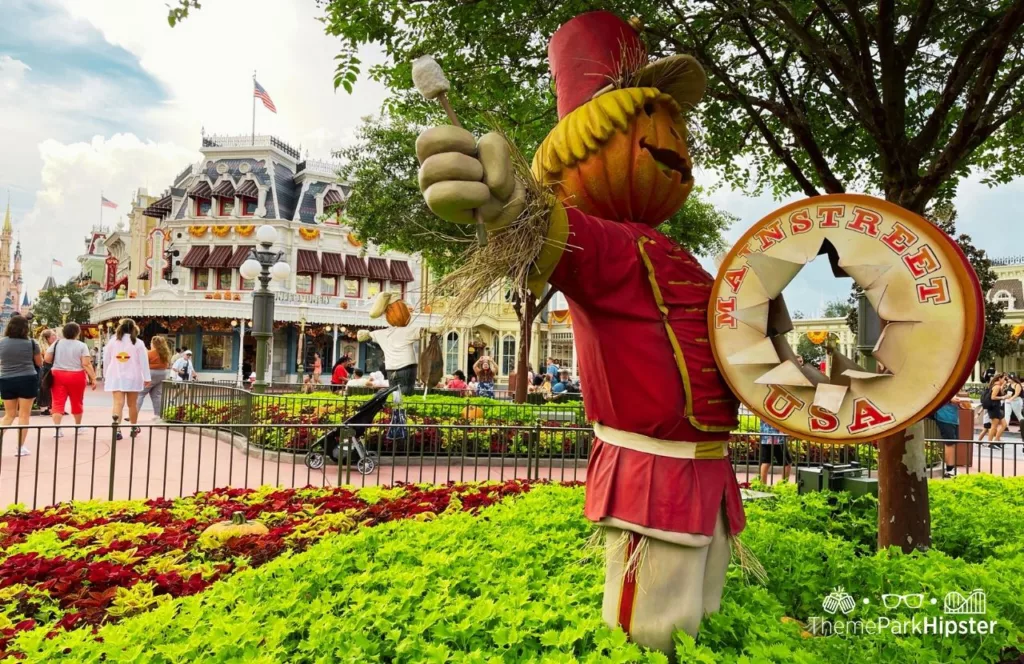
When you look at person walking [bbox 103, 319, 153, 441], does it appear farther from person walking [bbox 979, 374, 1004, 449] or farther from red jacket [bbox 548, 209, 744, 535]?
person walking [bbox 979, 374, 1004, 449]

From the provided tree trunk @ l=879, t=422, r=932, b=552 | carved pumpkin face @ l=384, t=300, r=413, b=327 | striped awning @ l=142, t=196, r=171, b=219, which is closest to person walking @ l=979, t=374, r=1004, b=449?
tree trunk @ l=879, t=422, r=932, b=552

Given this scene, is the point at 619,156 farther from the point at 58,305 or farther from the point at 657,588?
the point at 58,305

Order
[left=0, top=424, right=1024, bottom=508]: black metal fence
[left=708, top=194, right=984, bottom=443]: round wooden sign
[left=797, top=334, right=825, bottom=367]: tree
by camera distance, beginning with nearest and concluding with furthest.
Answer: [left=708, top=194, right=984, bottom=443]: round wooden sign
[left=797, top=334, right=825, bottom=367]: tree
[left=0, top=424, right=1024, bottom=508]: black metal fence

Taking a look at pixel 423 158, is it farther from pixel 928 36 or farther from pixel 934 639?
pixel 928 36

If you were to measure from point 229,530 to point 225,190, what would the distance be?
3308 centimetres

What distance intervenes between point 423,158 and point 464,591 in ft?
7.49

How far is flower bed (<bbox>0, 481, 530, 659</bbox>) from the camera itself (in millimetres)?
3453

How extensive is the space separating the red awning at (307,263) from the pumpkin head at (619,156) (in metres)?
33.5

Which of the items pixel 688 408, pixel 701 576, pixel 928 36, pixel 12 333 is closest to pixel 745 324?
pixel 688 408

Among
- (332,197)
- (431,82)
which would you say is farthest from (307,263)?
(431,82)

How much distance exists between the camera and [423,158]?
5.86 feet

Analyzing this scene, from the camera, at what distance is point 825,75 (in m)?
5.52

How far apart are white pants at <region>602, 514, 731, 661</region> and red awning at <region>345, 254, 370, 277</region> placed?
34216 millimetres

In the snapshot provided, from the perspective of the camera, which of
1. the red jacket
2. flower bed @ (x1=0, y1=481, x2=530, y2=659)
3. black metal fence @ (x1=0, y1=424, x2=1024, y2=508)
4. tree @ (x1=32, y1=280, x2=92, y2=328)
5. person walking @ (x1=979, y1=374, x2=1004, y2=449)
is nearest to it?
the red jacket
